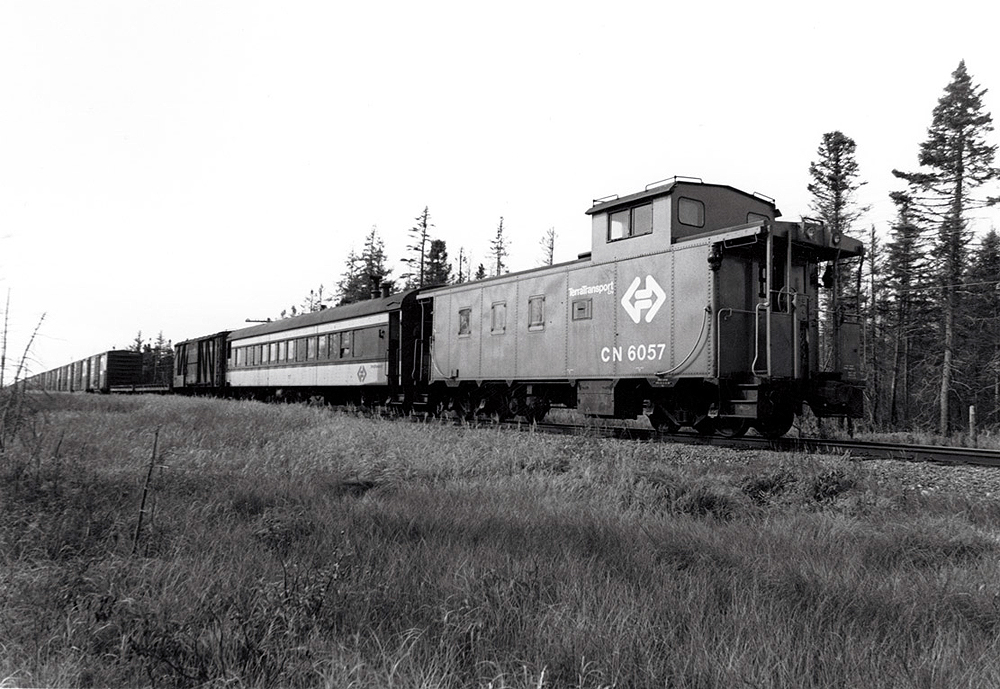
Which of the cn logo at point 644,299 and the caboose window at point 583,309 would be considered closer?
the cn logo at point 644,299

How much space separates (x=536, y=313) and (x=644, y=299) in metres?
2.82

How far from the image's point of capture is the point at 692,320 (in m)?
11.0

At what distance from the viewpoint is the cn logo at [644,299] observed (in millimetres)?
11586

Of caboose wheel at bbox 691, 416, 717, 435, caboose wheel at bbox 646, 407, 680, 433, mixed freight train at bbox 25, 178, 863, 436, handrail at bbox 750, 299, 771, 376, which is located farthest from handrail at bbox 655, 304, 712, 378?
caboose wheel at bbox 646, 407, 680, 433

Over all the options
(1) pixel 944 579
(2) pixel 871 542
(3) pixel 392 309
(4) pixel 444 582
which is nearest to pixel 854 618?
(1) pixel 944 579

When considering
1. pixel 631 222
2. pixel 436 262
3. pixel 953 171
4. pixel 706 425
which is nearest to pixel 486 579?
pixel 706 425

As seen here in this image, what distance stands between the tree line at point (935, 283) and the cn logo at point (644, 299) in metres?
11.2

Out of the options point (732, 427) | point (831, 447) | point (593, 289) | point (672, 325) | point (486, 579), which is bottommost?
point (486, 579)

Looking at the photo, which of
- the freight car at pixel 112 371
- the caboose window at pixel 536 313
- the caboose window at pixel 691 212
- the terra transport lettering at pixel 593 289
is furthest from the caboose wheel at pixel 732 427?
the freight car at pixel 112 371

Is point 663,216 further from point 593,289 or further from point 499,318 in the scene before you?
point 499,318

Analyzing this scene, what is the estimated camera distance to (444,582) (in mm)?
3762

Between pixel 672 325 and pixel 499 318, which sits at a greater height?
pixel 499 318

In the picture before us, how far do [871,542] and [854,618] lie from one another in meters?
1.76

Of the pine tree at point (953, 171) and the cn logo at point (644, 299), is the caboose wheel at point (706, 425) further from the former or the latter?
the pine tree at point (953, 171)
